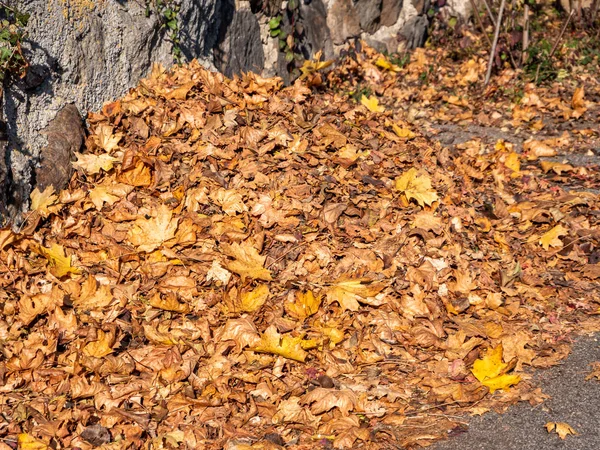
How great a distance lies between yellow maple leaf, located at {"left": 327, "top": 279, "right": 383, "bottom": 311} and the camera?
131 inches

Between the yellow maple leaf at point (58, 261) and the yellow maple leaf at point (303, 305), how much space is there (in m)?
1.04

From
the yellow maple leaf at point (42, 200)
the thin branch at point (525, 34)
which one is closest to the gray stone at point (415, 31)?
the thin branch at point (525, 34)

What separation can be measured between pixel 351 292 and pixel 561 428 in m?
1.08

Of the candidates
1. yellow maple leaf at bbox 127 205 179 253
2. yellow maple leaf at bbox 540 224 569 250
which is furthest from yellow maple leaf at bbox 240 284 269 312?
yellow maple leaf at bbox 540 224 569 250

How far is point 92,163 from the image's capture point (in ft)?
12.8

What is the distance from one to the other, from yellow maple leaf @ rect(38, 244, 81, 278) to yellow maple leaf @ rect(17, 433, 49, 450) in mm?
907

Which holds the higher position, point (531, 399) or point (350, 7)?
point (350, 7)

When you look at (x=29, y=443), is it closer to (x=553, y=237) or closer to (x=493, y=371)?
(x=493, y=371)

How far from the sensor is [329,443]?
2.72 metres

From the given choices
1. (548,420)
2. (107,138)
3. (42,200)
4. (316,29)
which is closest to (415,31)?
(316,29)

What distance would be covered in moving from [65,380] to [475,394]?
1692 millimetres

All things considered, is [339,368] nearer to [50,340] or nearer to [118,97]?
[50,340]

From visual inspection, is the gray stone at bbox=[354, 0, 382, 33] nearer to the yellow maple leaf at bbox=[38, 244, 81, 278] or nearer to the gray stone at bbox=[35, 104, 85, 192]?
the gray stone at bbox=[35, 104, 85, 192]

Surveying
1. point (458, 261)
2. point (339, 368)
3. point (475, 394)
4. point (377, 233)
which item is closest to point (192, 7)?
point (377, 233)
